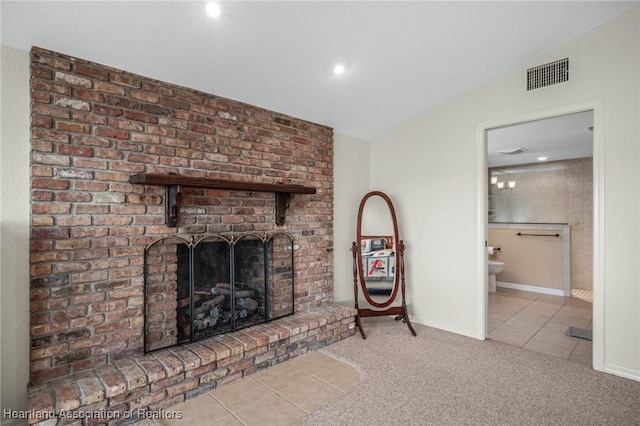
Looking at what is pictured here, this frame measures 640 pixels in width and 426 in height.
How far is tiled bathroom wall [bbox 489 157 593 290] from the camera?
489 cm

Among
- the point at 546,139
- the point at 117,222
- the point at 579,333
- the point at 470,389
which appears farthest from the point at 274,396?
the point at 546,139

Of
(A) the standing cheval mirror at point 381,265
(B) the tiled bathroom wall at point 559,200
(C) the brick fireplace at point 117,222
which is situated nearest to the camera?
(C) the brick fireplace at point 117,222

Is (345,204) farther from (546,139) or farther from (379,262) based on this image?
(546,139)

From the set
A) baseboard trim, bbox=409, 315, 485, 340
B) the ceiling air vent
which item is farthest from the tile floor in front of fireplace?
the ceiling air vent

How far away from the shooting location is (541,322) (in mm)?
3701

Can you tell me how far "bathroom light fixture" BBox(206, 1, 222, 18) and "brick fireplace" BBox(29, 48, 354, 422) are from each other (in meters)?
0.77

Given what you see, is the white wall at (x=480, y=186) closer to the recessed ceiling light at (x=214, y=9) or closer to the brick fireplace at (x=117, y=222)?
the brick fireplace at (x=117, y=222)

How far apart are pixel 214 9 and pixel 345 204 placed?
2412 mm

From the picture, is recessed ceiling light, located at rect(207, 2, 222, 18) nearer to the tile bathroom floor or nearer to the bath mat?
the tile bathroom floor

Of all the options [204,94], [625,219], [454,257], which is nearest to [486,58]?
[625,219]

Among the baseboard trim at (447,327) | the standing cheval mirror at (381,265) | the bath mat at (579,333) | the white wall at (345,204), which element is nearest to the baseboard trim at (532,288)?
the bath mat at (579,333)

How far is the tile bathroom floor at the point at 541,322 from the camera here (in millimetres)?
2983

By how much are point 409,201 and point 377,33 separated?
1946 millimetres

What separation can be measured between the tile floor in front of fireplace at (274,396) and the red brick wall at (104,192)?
0.65 metres
